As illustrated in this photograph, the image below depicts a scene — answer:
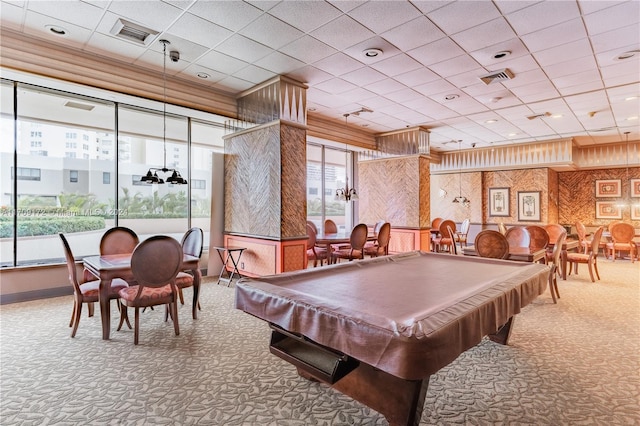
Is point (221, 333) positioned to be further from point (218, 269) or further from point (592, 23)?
point (592, 23)

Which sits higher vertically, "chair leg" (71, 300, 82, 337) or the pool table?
the pool table

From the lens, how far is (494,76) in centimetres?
501

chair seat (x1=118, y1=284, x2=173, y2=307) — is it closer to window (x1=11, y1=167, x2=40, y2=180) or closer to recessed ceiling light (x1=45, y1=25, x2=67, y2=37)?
window (x1=11, y1=167, x2=40, y2=180)

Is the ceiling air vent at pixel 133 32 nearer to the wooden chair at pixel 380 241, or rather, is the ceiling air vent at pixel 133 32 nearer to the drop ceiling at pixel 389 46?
the drop ceiling at pixel 389 46

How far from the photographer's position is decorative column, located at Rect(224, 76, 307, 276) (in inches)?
206

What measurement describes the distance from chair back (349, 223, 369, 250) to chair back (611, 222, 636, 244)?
6.77 metres

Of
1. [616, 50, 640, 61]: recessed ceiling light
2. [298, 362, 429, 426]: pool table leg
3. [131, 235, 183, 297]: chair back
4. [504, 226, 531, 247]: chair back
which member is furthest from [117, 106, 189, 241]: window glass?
[616, 50, 640, 61]: recessed ceiling light

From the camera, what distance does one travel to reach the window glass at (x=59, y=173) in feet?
15.8

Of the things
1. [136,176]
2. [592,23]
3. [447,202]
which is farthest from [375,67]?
[447,202]

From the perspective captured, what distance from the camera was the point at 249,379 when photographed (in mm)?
2615

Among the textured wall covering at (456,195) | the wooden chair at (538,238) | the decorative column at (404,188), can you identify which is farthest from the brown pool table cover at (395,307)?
the textured wall covering at (456,195)

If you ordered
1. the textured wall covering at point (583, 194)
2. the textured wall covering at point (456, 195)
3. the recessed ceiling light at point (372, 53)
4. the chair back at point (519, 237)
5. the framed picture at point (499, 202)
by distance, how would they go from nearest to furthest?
the recessed ceiling light at point (372, 53)
the chair back at point (519, 237)
the textured wall covering at point (583, 194)
the framed picture at point (499, 202)
the textured wall covering at point (456, 195)

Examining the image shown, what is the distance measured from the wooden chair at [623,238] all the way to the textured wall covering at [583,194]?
2181 millimetres

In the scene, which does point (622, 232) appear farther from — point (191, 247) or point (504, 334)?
point (191, 247)
